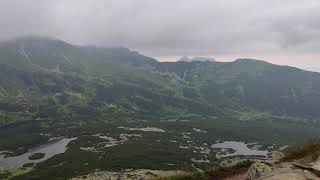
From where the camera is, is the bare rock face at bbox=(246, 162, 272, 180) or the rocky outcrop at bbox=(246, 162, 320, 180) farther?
the bare rock face at bbox=(246, 162, 272, 180)

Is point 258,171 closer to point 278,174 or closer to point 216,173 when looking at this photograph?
point 278,174

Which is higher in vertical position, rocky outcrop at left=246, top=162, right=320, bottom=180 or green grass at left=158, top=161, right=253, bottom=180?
rocky outcrop at left=246, top=162, right=320, bottom=180

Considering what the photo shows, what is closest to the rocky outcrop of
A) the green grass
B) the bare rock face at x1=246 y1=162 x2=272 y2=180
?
the bare rock face at x1=246 y1=162 x2=272 y2=180

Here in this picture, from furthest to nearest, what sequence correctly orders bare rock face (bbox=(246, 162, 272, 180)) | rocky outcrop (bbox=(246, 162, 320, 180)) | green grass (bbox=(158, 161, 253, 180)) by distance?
green grass (bbox=(158, 161, 253, 180)) → bare rock face (bbox=(246, 162, 272, 180)) → rocky outcrop (bbox=(246, 162, 320, 180))

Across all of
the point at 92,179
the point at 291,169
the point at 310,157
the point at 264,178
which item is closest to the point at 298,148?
the point at 310,157

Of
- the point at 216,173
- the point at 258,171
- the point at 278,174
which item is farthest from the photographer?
the point at 216,173

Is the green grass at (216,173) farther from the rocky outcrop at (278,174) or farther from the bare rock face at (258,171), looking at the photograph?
the bare rock face at (258,171)

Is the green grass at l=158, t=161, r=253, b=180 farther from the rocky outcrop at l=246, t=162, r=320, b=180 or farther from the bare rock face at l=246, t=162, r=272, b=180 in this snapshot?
the bare rock face at l=246, t=162, r=272, b=180

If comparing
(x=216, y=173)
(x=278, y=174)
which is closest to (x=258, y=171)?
(x=278, y=174)

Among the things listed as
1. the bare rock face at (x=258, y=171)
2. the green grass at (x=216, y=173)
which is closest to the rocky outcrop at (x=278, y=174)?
the bare rock face at (x=258, y=171)

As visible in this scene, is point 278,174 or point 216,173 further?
point 216,173

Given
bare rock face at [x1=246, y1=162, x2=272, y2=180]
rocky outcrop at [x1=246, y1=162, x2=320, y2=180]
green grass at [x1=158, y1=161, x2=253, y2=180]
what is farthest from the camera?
green grass at [x1=158, y1=161, x2=253, y2=180]

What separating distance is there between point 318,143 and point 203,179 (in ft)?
55.9

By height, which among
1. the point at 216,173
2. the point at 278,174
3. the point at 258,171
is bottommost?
the point at 216,173
